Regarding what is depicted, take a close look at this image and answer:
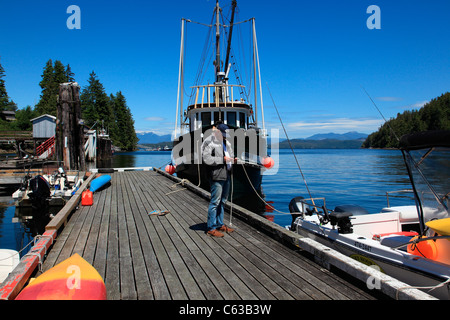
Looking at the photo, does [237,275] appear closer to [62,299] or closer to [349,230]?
[62,299]

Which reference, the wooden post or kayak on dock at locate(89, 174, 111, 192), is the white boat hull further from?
the wooden post

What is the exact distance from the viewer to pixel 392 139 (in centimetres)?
482

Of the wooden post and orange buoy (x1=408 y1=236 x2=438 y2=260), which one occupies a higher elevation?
the wooden post

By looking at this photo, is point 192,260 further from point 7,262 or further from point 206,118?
point 206,118

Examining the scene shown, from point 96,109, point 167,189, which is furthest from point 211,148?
point 96,109

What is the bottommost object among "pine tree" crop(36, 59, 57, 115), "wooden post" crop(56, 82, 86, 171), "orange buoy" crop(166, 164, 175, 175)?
"orange buoy" crop(166, 164, 175, 175)

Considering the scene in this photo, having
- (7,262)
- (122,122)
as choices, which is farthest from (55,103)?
(7,262)

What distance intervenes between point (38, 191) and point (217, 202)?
942 centimetres

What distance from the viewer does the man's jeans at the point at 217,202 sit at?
522 cm

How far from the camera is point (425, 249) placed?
163 inches

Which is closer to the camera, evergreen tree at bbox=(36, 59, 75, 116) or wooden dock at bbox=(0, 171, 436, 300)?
wooden dock at bbox=(0, 171, 436, 300)

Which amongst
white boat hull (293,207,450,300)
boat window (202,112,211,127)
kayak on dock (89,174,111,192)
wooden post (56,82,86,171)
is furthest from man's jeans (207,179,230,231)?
wooden post (56,82,86,171)

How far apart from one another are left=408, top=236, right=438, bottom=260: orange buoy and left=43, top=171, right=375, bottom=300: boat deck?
4.93ft

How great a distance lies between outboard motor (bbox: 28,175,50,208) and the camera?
11.3 metres
